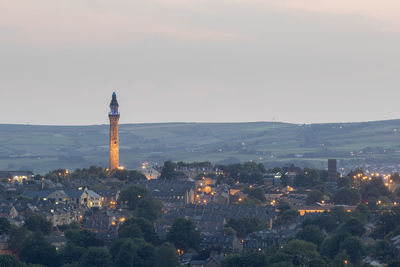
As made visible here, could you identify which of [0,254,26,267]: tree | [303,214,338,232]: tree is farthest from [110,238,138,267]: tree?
[303,214,338,232]: tree

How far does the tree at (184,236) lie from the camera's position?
147750mm

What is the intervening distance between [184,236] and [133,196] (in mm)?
42408

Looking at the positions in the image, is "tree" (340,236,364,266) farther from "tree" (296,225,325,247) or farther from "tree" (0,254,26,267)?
"tree" (0,254,26,267)

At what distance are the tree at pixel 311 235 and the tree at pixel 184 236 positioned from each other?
13102 mm

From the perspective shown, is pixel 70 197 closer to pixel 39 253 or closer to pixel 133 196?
pixel 133 196

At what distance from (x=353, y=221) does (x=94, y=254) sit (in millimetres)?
38112

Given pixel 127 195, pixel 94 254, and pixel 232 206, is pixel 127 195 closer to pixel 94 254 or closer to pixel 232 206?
pixel 232 206

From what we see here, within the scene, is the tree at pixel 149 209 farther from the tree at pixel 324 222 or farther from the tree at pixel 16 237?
the tree at pixel 16 237

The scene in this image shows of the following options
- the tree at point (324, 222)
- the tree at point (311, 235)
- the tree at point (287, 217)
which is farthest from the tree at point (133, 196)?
the tree at point (311, 235)

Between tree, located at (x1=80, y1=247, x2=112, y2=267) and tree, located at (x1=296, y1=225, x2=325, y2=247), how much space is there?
89.0 ft

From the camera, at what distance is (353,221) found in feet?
500

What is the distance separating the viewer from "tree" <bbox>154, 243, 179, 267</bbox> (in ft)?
431

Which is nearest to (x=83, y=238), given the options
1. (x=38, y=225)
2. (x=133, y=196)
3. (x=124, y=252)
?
(x=124, y=252)

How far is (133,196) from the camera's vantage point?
7485 inches
